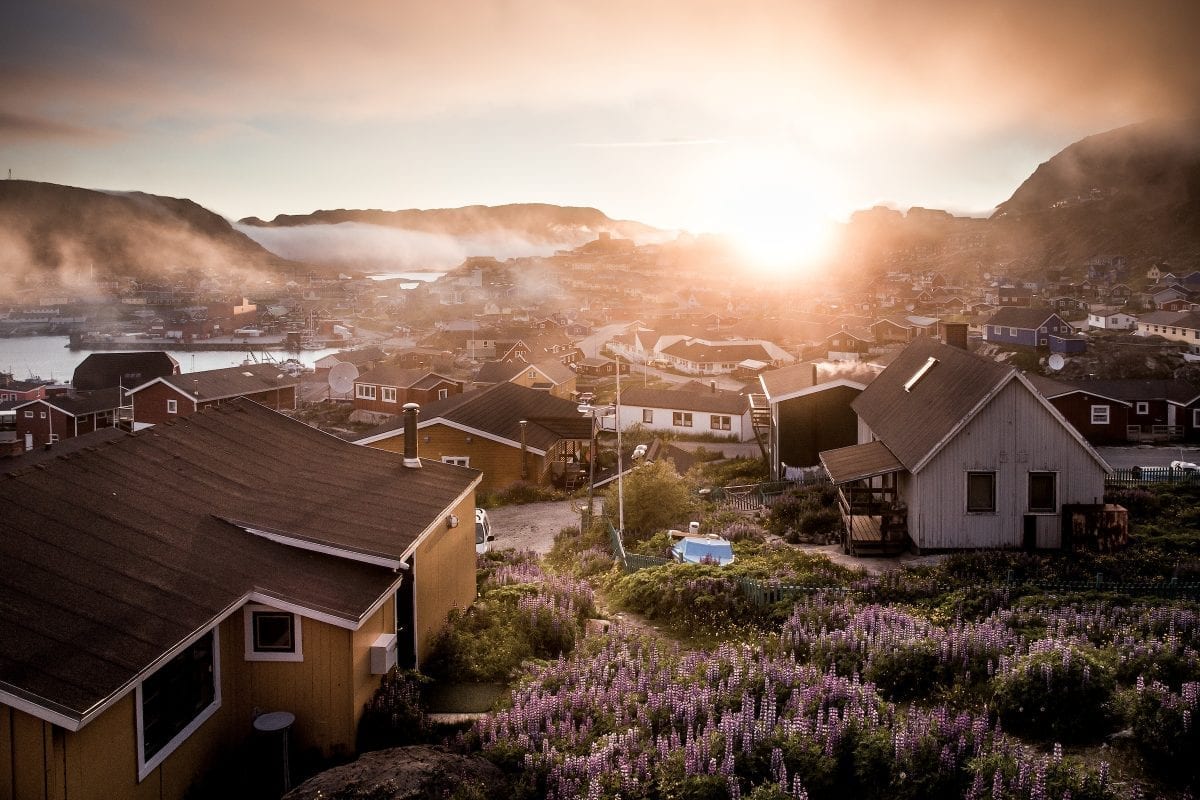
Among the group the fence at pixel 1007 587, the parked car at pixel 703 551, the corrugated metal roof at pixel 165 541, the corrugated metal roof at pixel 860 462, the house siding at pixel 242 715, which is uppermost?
the corrugated metal roof at pixel 165 541

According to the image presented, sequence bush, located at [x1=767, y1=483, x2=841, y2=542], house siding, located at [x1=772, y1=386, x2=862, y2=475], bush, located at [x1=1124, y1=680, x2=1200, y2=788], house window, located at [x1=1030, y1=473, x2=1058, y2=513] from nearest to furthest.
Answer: bush, located at [x1=1124, y1=680, x2=1200, y2=788], house window, located at [x1=1030, y1=473, x2=1058, y2=513], bush, located at [x1=767, y1=483, x2=841, y2=542], house siding, located at [x1=772, y1=386, x2=862, y2=475]

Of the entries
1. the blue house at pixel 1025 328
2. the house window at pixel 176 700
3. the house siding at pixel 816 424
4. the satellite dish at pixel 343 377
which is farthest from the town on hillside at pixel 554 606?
the blue house at pixel 1025 328

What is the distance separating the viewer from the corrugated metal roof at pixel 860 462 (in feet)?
68.4

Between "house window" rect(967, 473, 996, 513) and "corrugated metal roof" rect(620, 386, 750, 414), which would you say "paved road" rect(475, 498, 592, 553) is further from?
"corrugated metal roof" rect(620, 386, 750, 414)

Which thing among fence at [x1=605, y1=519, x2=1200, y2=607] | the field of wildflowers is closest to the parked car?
fence at [x1=605, y1=519, x2=1200, y2=607]

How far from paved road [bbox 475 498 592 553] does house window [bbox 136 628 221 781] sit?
15.0 m

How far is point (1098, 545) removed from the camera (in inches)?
762

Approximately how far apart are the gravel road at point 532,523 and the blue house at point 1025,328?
239ft

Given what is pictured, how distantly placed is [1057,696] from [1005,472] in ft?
37.0

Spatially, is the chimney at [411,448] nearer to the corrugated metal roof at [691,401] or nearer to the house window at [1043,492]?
the house window at [1043,492]

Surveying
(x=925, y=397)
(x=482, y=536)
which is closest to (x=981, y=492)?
(x=925, y=397)

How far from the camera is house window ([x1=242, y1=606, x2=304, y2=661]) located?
9.48m

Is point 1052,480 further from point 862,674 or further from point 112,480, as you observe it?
point 112,480

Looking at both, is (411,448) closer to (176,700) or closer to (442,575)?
(442,575)
